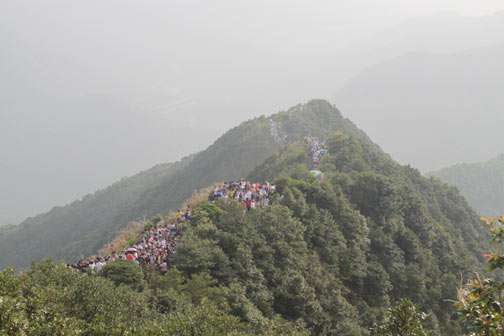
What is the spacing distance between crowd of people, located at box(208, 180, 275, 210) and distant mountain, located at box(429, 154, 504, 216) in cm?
11068

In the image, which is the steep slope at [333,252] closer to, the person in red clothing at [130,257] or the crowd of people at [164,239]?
the crowd of people at [164,239]

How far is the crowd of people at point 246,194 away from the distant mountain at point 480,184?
363 feet

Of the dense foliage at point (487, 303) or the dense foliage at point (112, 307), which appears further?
the dense foliage at point (112, 307)

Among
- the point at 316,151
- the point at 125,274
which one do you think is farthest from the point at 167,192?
the point at 125,274

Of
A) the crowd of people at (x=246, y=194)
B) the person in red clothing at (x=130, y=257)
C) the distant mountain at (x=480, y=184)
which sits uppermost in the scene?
the crowd of people at (x=246, y=194)

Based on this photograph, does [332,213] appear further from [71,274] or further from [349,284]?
[71,274]

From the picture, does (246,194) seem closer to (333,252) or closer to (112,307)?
(333,252)

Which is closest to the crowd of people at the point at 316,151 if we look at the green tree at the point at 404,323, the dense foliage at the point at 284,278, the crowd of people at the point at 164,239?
the dense foliage at the point at 284,278

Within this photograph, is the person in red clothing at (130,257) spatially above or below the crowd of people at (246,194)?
below

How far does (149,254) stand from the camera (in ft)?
69.6

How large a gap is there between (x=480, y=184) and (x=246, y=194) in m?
128

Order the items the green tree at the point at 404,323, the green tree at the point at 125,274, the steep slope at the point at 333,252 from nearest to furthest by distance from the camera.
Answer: the green tree at the point at 404,323, the green tree at the point at 125,274, the steep slope at the point at 333,252

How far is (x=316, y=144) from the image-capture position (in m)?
54.8

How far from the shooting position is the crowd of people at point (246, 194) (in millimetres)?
27163
